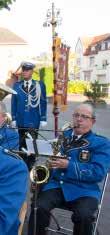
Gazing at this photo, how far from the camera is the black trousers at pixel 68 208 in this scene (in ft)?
14.0

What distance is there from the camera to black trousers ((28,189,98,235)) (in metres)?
4.27

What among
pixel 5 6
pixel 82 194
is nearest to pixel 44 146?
pixel 82 194

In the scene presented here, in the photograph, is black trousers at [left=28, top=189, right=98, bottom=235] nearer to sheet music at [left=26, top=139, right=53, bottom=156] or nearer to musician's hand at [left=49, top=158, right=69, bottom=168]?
musician's hand at [left=49, top=158, right=69, bottom=168]

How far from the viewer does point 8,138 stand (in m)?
4.73

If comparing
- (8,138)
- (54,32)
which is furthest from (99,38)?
(8,138)

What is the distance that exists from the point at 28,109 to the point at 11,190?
179 inches

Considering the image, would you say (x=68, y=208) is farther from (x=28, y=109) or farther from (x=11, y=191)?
(x=28, y=109)

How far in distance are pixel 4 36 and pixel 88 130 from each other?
7845 centimetres

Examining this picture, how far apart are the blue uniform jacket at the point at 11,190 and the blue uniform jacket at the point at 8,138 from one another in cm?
192

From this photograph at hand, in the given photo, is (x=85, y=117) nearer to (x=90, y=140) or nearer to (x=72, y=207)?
(x=90, y=140)

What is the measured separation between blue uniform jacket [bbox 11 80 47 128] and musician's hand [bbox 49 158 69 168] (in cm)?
279

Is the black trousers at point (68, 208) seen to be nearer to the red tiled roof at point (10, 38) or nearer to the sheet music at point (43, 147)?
the sheet music at point (43, 147)

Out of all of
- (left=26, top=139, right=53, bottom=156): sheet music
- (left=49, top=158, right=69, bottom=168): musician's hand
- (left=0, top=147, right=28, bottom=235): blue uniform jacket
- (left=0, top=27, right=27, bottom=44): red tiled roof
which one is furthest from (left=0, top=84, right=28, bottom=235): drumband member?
(left=0, top=27, right=27, bottom=44): red tiled roof

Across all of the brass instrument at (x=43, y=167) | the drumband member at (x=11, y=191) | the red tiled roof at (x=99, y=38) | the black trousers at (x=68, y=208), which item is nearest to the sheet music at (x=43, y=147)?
the brass instrument at (x=43, y=167)
